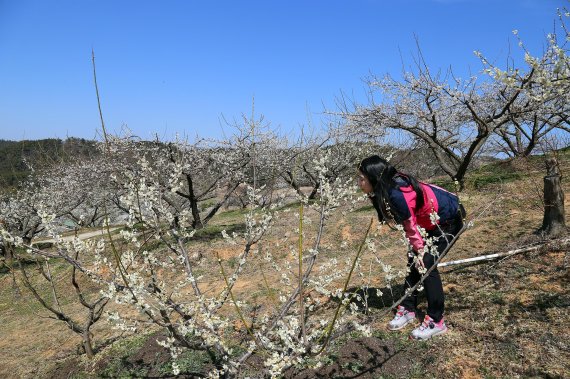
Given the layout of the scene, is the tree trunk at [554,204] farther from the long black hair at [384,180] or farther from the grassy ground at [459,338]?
the long black hair at [384,180]

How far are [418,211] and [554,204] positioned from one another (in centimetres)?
309

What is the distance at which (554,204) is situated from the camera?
5180 mm

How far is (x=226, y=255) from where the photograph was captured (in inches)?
344

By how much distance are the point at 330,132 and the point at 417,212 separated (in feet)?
42.8

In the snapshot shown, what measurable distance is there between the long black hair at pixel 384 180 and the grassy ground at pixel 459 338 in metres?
0.48

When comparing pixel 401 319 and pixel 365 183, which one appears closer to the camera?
pixel 365 183

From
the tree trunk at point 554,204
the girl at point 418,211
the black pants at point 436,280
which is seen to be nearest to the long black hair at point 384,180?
the girl at point 418,211

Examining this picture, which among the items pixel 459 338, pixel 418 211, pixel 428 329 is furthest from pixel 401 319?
pixel 418 211

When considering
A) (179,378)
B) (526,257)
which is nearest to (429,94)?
(526,257)

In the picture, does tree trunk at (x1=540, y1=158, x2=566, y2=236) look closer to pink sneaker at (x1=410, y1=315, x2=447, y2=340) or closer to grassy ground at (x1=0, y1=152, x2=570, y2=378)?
grassy ground at (x1=0, y1=152, x2=570, y2=378)

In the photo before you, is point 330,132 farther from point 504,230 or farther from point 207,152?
point 504,230

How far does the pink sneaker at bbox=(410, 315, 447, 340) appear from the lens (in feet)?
11.4

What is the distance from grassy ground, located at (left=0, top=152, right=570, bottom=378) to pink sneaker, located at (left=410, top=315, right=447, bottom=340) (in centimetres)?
7

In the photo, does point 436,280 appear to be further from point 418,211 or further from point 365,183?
point 365,183
